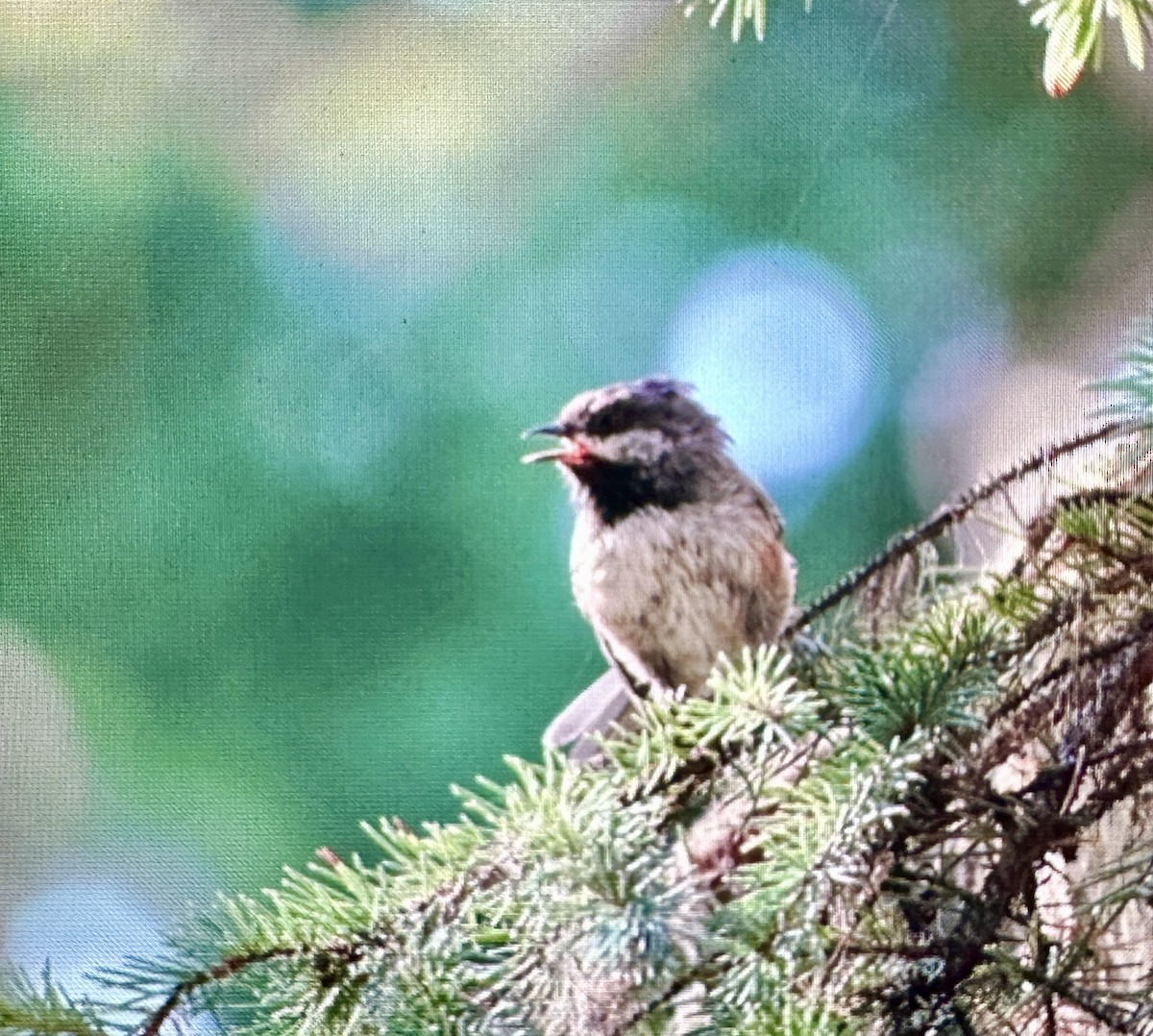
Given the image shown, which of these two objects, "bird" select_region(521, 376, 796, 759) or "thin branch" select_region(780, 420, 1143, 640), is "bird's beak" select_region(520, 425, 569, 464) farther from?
"thin branch" select_region(780, 420, 1143, 640)

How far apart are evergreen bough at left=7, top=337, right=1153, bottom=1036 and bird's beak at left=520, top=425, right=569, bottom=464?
218 mm

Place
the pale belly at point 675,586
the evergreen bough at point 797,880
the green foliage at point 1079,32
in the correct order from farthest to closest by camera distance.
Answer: the pale belly at point 675,586 → the green foliage at point 1079,32 → the evergreen bough at point 797,880

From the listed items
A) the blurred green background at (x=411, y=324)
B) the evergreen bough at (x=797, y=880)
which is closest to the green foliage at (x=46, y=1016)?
the evergreen bough at (x=797, y=880)

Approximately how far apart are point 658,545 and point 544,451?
14 cm

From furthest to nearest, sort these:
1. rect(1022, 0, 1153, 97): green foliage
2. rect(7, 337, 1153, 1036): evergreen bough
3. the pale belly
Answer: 1. the pale belly
2. rect(1022, 0, 1153, 97): green foliage
3. rect(7, 337, 1153, 1036): evergreen bough

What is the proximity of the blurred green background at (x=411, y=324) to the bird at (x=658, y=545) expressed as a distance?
0.02 meters

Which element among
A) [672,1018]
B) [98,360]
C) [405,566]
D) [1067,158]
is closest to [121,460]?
[98,360]

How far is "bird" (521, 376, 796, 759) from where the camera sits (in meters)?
0.83

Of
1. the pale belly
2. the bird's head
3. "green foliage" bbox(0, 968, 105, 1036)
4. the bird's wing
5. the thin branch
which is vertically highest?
the bird's head

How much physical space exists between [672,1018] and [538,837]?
0.11 metres

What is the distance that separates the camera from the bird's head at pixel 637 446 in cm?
83

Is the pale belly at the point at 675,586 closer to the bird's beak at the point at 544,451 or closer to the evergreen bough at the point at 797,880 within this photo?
the bird's beak at the point at 544,451

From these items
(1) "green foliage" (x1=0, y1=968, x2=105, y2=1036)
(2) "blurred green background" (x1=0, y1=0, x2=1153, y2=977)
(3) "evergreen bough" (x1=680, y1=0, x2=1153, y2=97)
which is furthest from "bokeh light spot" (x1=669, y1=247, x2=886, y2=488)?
(1) "green foliage" (x1=0, y1=968, x2=105, y2=1036)

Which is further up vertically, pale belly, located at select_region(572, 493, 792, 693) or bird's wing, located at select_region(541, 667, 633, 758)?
pale belly, located at select_region(572, 493, 792, 693)
